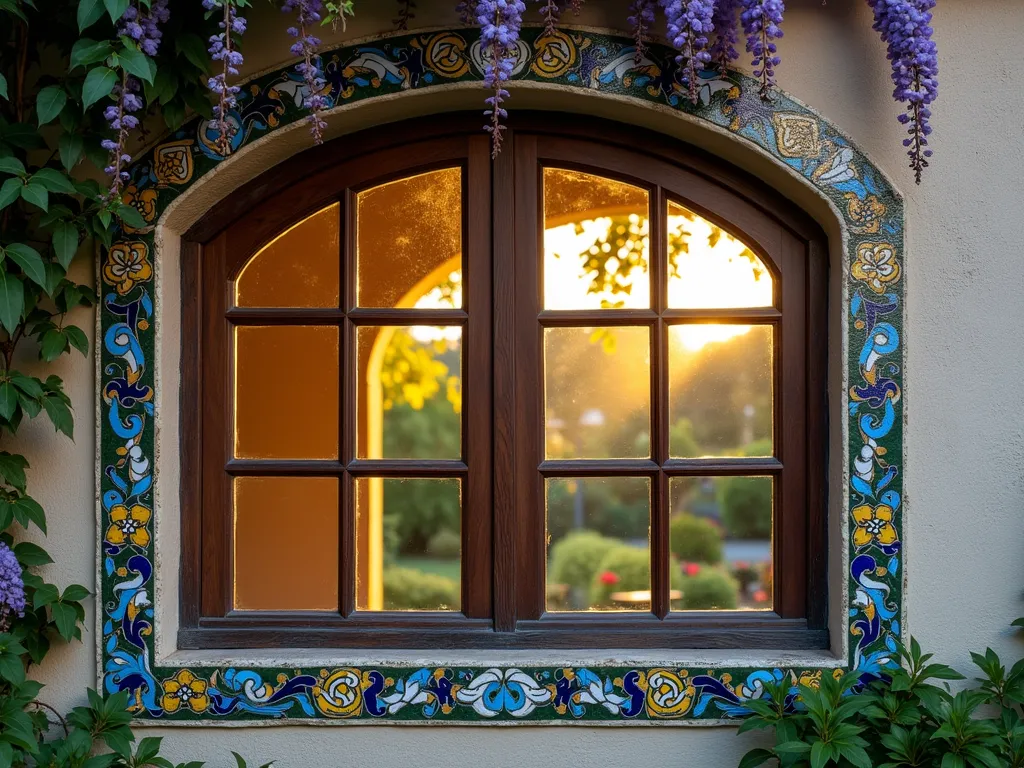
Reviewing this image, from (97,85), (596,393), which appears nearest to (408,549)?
(596,393)

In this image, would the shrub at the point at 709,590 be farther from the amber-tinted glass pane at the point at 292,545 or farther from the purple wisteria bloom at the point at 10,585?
the purple wisteria bloom at the point at 10,585

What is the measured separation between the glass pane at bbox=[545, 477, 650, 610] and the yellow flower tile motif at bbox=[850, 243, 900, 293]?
0.78 m

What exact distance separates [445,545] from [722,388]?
0.88 meters

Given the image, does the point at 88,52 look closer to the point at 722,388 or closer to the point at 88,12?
the point at 88,12

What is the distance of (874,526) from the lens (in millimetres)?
2375

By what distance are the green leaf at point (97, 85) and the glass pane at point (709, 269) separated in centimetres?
143

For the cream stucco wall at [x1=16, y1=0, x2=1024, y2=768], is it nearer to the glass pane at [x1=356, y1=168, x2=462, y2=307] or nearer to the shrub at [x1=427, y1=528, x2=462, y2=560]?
the glass pane at [x1=356, y1=168, x2=462, y2=307]

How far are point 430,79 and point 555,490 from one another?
114 centimetres

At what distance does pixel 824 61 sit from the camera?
2.39 m

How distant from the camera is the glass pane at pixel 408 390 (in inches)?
102

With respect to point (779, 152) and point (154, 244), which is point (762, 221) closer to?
point (779, 152)

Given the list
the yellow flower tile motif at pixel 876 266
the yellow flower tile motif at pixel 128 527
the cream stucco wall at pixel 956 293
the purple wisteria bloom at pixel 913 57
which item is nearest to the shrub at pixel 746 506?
the cream stucco wall at pixel 956 293

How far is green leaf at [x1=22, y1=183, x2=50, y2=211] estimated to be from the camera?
2111mm

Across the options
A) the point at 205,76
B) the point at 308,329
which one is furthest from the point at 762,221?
the point at 205,76
